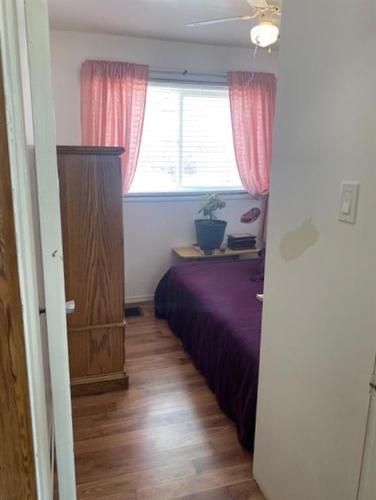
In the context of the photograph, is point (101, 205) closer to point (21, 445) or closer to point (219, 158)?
point (21, 445)

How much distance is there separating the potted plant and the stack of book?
0.14 metres

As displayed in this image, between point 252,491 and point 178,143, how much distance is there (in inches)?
122

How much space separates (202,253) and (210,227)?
10.6 inches

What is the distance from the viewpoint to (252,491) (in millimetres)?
1794

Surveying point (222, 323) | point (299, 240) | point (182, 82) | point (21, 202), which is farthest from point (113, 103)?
point (21, 202)

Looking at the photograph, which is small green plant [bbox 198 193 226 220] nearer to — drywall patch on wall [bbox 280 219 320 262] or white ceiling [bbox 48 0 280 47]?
white ceiling [bbox 48 0 280 47]

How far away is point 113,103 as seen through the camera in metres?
3.56

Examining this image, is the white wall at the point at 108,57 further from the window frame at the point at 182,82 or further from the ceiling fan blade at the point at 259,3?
the ceiling fan blade at the point at 259,3

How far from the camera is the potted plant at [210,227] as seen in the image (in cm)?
389

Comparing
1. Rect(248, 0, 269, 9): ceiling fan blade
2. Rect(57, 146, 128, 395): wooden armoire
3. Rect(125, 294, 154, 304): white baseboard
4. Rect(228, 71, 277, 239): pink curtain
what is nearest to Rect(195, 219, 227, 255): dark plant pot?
Rect(228, 71, 277, 239): pink curtain

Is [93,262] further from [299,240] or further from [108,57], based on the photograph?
[108,57]

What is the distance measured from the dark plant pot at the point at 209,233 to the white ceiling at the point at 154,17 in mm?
1697

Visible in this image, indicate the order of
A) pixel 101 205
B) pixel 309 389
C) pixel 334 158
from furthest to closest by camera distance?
pixel 101 205
pixel 309 389
pixel 334 158

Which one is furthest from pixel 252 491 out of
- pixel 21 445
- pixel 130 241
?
pixel 130 241
